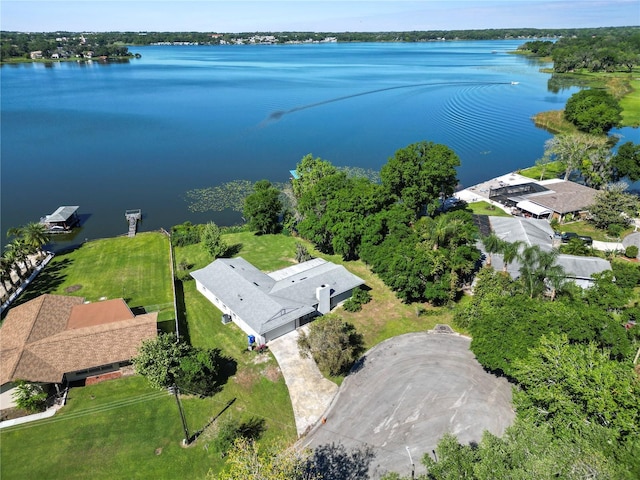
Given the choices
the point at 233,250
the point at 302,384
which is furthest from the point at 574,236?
the point at 233,250

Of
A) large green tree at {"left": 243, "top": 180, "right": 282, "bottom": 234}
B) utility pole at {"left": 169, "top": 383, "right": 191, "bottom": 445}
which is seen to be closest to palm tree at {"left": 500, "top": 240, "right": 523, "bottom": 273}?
large green tree at {"left": 243, "top": 180, "right": 282, "bottom": 234}

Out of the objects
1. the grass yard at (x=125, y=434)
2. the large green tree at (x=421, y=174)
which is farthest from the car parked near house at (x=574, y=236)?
the grass yard at (x=125, y=434)

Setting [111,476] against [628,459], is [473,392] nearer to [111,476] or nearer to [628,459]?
[628,459]

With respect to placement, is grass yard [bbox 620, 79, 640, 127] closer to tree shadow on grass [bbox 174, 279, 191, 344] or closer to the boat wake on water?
the boat wake on water

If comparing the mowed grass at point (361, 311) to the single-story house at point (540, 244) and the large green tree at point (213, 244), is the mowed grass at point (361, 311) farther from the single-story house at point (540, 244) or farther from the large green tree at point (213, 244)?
the single-story house at point (540, 244)

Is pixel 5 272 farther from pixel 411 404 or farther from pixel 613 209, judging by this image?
pixel 613 209

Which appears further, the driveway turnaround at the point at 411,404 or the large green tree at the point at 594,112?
the large green tree at the point at 594,112
